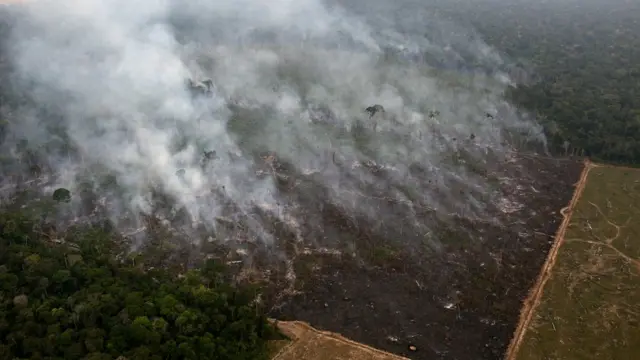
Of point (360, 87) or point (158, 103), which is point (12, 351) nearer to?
point (158, 103)

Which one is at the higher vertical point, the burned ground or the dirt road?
the dirt road

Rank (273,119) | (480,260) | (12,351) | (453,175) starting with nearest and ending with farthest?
1. (12,351)
2. (480,260)
3. (453,175)
4. (273,119)

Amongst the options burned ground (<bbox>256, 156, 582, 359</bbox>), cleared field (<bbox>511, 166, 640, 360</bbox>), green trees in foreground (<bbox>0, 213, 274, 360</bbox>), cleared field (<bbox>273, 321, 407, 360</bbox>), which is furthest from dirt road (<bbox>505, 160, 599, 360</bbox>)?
green trees in foreground (<bbox>0, 213, 274, 360</bbox>)

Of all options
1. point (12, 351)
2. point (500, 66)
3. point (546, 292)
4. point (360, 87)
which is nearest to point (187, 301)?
point (12, 351)

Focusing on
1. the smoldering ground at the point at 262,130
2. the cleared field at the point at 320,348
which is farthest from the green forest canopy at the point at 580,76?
the cleared field at the point at 320,348

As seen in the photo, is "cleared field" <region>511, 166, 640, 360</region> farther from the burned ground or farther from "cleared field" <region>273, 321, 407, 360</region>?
"cleared field" <region>273, 321, 407, 360</region>

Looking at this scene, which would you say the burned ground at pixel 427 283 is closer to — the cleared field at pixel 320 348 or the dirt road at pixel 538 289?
the dirt road at pixel 538 289
